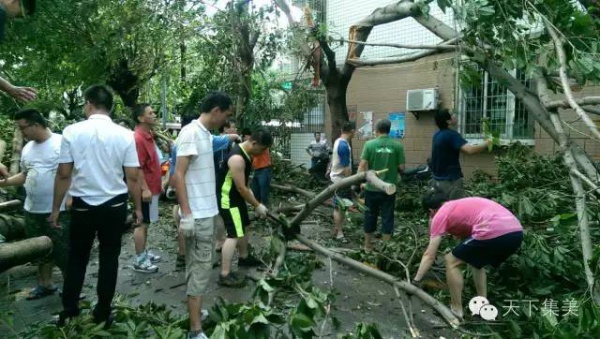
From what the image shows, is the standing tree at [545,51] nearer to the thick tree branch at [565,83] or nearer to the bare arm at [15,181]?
the thick tree branch at [565,83]

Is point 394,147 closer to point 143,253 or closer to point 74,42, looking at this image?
point 143,253

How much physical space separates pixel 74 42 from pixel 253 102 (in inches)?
209

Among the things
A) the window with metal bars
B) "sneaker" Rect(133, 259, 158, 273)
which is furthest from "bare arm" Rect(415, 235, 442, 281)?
the window with metal bars

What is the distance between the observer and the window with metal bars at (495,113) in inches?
374

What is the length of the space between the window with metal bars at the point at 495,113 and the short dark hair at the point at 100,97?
721cm

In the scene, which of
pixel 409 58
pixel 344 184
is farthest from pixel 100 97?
pixel 409 58

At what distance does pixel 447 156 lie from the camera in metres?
6.17

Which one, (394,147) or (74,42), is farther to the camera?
(74,42)

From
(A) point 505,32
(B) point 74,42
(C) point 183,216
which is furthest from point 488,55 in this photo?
(B) point 74,42

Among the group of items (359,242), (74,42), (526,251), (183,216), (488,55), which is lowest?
(359,242)

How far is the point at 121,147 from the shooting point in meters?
3.74

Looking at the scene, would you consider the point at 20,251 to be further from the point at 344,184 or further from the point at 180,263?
the point at 180,263

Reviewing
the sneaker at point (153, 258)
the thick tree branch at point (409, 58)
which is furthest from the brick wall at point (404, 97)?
the sneaker at point (153, 258)

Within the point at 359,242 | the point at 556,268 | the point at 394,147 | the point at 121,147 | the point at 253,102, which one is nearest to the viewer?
the point at 121,147
